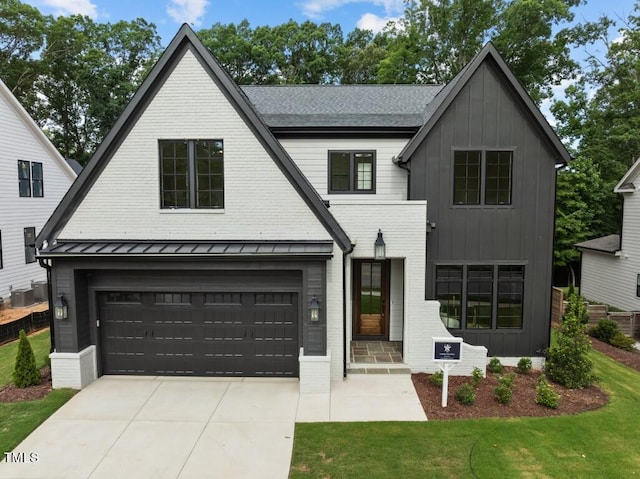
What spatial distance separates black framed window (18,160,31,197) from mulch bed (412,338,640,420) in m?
19.2

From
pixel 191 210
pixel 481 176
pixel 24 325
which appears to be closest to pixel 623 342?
pixel 481 176

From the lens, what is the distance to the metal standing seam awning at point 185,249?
31.2ft

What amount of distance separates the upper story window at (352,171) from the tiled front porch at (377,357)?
182 inches

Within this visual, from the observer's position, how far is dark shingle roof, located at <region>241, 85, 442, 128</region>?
12.2 m

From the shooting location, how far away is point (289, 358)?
10484 mm

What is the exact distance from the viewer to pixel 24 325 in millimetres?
14594

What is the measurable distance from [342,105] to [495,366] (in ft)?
29.8

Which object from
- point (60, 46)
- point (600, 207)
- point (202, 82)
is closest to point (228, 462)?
point (202, 82)

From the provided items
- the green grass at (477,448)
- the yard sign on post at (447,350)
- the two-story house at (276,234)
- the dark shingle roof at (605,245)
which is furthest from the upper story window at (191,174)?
the dark shingle roof at (605,245)

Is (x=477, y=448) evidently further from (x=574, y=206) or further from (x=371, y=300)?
(x=574, y=206)

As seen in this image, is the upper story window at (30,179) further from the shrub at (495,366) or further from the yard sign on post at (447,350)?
the shrub at (495,366)

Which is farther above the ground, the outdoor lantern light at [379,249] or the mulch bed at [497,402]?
the outdoor lantern light at [379,249]

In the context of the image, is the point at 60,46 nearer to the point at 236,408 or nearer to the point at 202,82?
the point at 202,82

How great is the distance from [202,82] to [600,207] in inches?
1014
